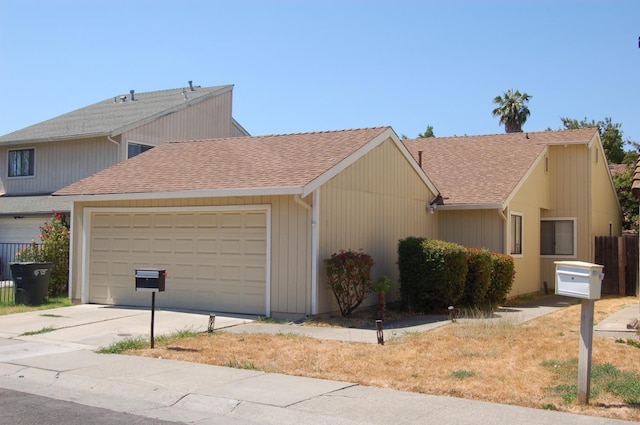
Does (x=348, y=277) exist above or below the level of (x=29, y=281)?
above

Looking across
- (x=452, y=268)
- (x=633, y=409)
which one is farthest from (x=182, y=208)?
(x=633, y=409)

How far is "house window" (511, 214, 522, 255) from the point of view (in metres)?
20.8

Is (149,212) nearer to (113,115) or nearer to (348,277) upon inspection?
(348,277)

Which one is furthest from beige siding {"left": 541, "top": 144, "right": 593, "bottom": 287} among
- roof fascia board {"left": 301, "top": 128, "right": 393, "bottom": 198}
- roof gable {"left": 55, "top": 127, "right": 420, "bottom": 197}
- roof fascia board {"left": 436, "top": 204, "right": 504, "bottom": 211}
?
roof fascia board {"left": 301, "top": 128, "right": 393, "bottom": 198}

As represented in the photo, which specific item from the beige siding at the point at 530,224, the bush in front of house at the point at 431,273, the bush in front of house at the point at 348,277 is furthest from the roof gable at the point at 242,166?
the beige siding at the point at 530,224

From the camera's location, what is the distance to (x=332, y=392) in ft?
28.4

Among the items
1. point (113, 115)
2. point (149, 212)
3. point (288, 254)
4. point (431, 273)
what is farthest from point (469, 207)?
point (113, 115)

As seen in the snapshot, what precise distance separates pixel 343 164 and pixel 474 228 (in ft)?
21.4

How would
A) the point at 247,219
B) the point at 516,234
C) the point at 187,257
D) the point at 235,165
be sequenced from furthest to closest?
the point at 516,234, the point at 235,165, the point at 187,257, the point at 247,219

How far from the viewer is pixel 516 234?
834 inches

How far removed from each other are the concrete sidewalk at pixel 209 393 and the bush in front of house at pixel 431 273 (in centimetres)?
432

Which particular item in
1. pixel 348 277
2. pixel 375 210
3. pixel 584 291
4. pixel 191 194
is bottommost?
pixel 348 277

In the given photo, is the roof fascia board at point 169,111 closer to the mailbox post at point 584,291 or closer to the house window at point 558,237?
the house window at point 558,237

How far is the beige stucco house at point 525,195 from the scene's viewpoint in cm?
2047
